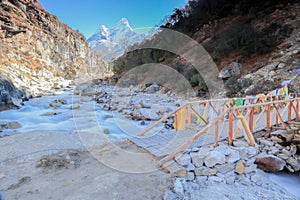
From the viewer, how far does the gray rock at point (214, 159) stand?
2.76 m

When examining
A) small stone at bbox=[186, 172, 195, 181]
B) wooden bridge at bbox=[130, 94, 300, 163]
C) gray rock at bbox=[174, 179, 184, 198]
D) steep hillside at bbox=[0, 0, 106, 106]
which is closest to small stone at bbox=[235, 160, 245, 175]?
wooden bridge at bbox=[130, 94, 300, 163]

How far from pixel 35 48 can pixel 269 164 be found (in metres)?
29.6

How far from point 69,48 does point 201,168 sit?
4026cm

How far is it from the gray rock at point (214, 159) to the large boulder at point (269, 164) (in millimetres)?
733

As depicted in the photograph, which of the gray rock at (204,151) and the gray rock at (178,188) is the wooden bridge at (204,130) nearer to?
the gray rock at (204,151)

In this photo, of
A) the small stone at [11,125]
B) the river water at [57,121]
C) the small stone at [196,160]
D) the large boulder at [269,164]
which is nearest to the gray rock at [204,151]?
the small stone at [196,160]

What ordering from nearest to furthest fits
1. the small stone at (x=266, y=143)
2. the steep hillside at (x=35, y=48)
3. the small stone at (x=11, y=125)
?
1. the small stone at (x=266, y=143)
2. the small stone at (x=11, y=125)
3. the steep hillside at (x=35, y=48)

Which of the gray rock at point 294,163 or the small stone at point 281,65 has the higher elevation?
the small stone at point 281,65

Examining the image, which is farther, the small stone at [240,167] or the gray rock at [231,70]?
the gray rock at [231,70]

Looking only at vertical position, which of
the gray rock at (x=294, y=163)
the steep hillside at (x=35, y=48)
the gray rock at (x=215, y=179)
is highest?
the steep hillside at (x=35, y=48)

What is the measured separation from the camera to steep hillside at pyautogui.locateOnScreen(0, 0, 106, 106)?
55.2 ft

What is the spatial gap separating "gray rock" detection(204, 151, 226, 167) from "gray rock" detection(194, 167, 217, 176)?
8cm

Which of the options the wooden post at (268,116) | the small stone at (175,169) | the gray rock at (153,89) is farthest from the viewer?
the gray rock at (153,89)

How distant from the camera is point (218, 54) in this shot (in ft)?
37.1
